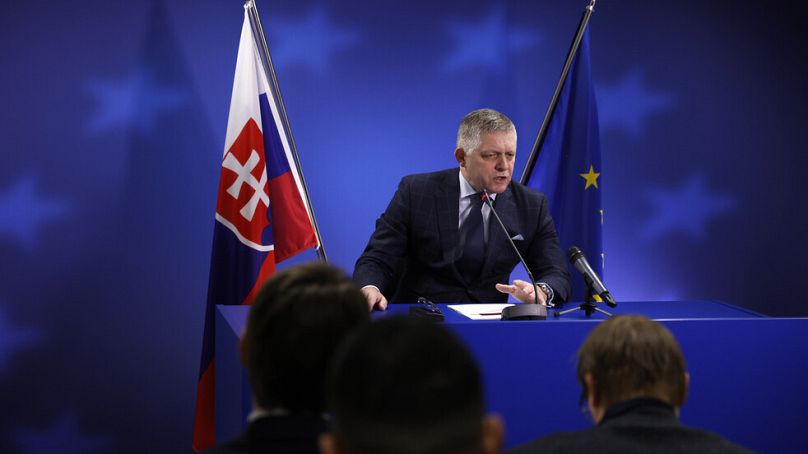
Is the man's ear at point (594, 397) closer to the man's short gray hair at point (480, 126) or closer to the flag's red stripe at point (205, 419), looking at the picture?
the man's short gray hair at point (480, 126)

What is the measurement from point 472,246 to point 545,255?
0.29 m

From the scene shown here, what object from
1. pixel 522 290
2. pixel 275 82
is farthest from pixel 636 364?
pixel 275 82

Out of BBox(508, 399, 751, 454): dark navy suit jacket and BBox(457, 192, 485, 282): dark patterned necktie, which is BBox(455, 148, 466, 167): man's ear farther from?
BBox(508, 399, 751, 454): dark navy suit jacket

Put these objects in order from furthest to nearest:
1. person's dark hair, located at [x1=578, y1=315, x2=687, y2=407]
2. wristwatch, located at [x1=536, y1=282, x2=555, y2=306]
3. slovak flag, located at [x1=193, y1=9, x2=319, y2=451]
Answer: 1. slovak flag, located at [x1=193, y1=9, x2=319, y2=451]
2. wristwatch, located at [x1=536, y1=282, x2=555, y2=306]
3. person's dark hair, located at [x1=578, y1=315, x2=687, y2=407]

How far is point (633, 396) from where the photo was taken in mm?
1573

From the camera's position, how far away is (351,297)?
1.27 metres

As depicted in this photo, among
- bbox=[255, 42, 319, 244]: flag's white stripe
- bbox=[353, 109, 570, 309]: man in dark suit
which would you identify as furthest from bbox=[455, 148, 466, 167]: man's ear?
bbox=[255, 42, 319, 244]: flag's white stripe

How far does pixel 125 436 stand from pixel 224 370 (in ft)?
5.76

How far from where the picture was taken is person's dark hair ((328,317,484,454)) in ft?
2.62

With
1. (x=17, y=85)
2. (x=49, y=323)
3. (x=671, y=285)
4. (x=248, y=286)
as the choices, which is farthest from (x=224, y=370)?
(x=671, y=285)

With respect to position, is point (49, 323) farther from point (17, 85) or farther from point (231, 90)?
point (231, 90)

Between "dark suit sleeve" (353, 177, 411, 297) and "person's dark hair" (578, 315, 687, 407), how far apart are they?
1.83 m

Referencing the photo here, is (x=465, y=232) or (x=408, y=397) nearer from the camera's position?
(x=408, y=397)

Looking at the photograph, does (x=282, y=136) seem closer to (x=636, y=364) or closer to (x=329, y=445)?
(x=636, y=364)
